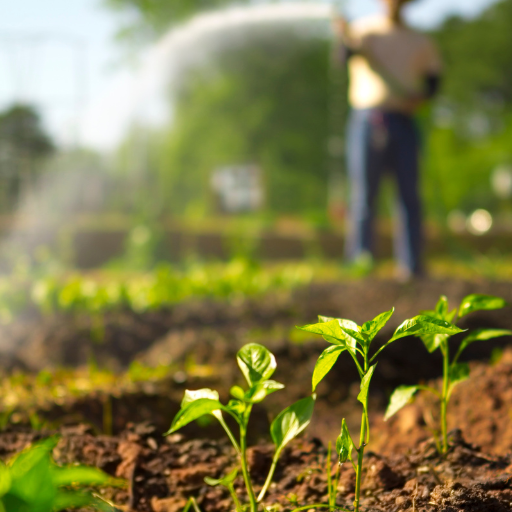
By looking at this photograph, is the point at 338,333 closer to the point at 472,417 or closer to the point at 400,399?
the point at 400,399

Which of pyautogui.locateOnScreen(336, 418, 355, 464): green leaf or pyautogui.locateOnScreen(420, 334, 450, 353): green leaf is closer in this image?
pyautogui.locateOnScreen(336, 418, 355, 464): green leaf

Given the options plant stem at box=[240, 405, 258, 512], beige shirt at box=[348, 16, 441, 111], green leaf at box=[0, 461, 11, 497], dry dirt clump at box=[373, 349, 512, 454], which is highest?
beige shirt at box=[348, 16, 441, 111]

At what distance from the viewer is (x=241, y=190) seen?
11203 millimetres

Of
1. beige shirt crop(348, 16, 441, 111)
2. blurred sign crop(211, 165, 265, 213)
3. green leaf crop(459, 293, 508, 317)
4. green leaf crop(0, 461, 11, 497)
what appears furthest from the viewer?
blurred sign crop(211, 165, 265, 213)

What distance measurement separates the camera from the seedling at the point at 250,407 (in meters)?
0.80

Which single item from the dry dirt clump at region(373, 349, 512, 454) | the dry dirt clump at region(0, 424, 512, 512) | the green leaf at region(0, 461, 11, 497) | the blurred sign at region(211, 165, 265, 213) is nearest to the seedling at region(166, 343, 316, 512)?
the dry dirt clump at region(0, 424, 512, 512)

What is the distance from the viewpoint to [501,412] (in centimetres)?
136

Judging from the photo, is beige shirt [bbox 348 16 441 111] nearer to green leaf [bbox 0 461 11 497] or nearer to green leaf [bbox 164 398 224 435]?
green leaf [bbox 164 398 224 435]

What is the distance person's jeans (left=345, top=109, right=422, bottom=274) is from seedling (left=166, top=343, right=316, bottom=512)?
11.2ft

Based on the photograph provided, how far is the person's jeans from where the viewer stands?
409 cm

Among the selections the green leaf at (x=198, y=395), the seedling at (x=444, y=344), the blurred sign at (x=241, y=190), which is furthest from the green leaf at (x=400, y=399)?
the blurred sign at (x=241, y=190)

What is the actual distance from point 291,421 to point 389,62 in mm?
3572

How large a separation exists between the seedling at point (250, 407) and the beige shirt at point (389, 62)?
3.43 m

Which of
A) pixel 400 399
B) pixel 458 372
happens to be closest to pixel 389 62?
pixel 458 372
